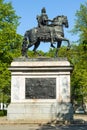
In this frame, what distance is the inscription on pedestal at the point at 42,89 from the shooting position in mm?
23438

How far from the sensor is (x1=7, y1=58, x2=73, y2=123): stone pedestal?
76.1ft

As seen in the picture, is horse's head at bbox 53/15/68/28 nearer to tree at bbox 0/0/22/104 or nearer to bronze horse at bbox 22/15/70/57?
bronze horse at bbox 22/15/70/57

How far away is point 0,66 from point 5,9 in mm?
6251

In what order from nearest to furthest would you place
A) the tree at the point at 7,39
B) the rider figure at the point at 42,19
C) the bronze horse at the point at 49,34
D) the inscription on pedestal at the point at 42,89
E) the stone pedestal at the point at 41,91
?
the stone pedestal at the point at 41,91 → the inscription on pedestal at the point at 42,89 → the bronze horse at the point at 49,34 → the rider figure at the point at 42,19 → the tree at the point at 7,39

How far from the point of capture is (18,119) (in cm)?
2322

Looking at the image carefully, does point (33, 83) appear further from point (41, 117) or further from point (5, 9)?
point (5, 9)

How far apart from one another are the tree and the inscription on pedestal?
49.6ft

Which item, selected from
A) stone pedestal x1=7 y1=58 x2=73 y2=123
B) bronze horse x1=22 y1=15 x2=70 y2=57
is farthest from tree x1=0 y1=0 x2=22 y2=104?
stone pedestal x1=7 y1=58 x2=73 y2=123

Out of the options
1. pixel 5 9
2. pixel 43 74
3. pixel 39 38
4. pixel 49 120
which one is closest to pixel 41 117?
pixel 49 120

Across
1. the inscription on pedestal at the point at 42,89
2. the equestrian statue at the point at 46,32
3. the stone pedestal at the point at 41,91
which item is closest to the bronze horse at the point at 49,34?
the equestrian statue at the point at 46,32

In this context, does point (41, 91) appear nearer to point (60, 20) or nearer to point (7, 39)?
point (60, 20)

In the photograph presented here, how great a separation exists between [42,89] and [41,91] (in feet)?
0.42

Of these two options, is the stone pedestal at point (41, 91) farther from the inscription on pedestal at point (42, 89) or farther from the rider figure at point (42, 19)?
the rider figure at point (42, 19)

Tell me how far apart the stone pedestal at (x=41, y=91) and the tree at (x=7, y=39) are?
48.6 feet
